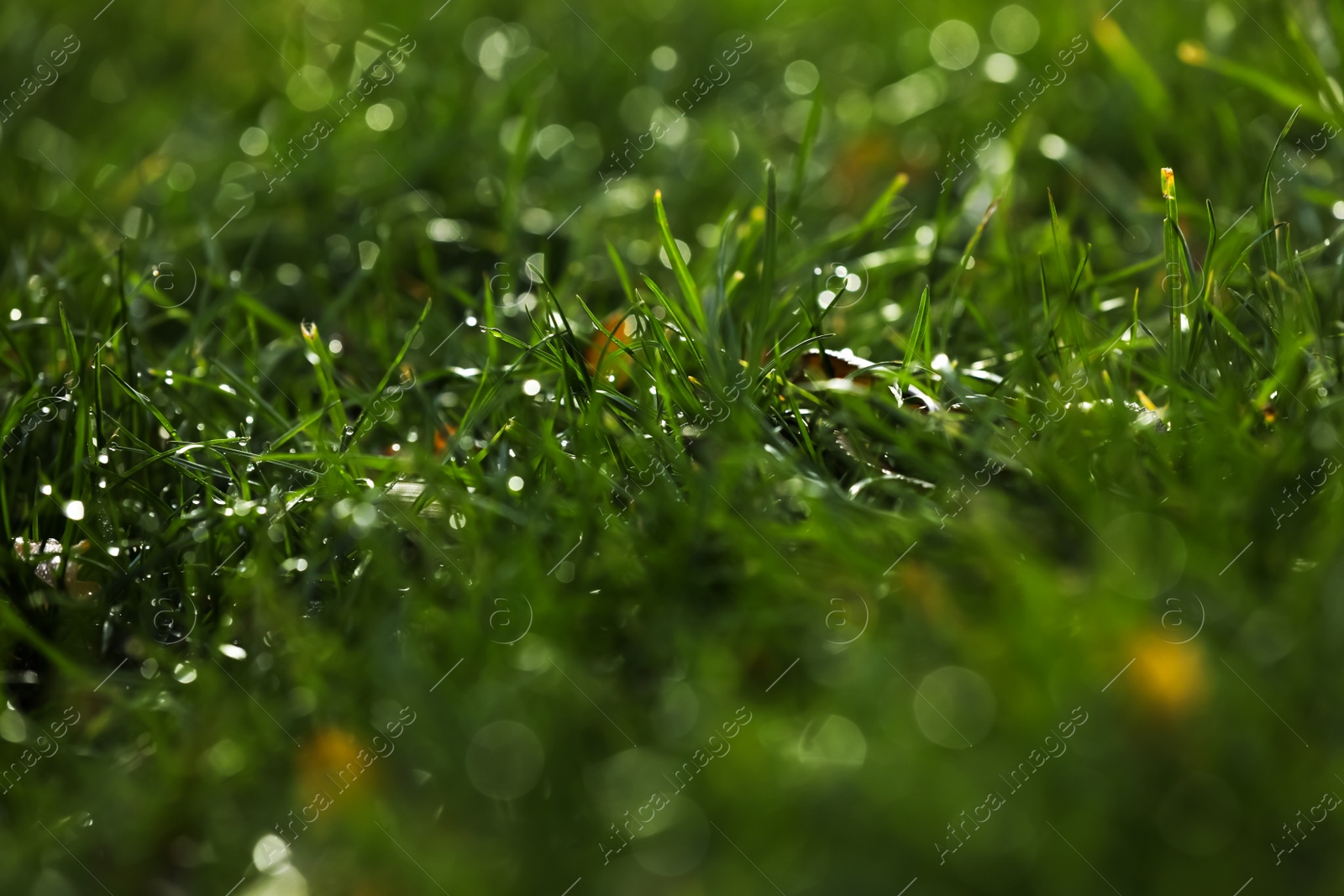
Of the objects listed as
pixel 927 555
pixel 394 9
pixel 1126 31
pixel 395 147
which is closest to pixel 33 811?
pixel 927 555

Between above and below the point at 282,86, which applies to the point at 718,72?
below

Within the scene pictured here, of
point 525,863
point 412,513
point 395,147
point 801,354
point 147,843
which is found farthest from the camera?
point 395,147

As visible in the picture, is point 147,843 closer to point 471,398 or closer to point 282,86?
point 471,398

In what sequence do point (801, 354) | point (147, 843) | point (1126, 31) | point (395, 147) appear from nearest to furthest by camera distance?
point (147, 843) → point (801, 354) → point (395, 147) → point (1126, 31)

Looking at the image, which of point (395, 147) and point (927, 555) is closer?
point (927, 555)

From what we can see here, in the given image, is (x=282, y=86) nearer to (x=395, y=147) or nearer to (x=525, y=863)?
(x=395, y=147)

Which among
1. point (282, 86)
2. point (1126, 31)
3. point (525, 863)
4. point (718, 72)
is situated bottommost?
point (1126, 31)
